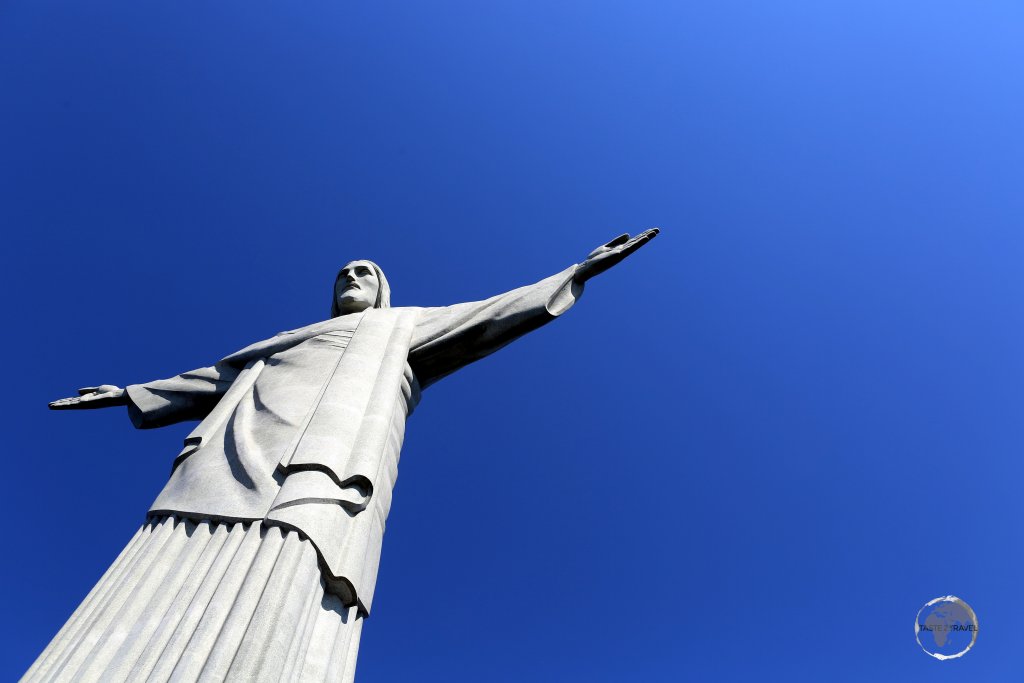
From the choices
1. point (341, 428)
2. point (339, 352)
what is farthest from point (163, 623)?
point (339, 352)

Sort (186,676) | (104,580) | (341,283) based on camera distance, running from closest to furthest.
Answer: (186,676), (104,580), (341,283)

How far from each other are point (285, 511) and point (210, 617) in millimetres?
875

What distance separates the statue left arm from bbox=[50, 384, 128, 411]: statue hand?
3.45m

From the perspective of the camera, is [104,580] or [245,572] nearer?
[245,572]

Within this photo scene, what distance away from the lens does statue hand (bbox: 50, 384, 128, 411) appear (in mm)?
8758

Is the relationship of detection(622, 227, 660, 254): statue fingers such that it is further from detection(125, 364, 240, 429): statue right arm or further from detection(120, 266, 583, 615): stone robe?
detection(125, 364, 240, 429): statue right arm

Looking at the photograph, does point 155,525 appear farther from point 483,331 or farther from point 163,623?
point 483,331

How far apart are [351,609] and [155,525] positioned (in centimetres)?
169

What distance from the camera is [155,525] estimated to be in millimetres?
6027

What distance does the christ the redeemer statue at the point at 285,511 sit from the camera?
4793 millimetres

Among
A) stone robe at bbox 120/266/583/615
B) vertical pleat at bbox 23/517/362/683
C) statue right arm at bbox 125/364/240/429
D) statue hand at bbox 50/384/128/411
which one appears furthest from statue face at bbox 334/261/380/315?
vertical pleat at bbox 23/517/362/683

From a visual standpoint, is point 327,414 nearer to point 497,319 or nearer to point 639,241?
point 497,319

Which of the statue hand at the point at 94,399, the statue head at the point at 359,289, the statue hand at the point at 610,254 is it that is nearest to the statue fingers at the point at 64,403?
the statue hand at the point at 94,399

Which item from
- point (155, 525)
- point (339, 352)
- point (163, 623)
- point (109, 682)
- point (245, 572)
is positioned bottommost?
point (109, 682)
